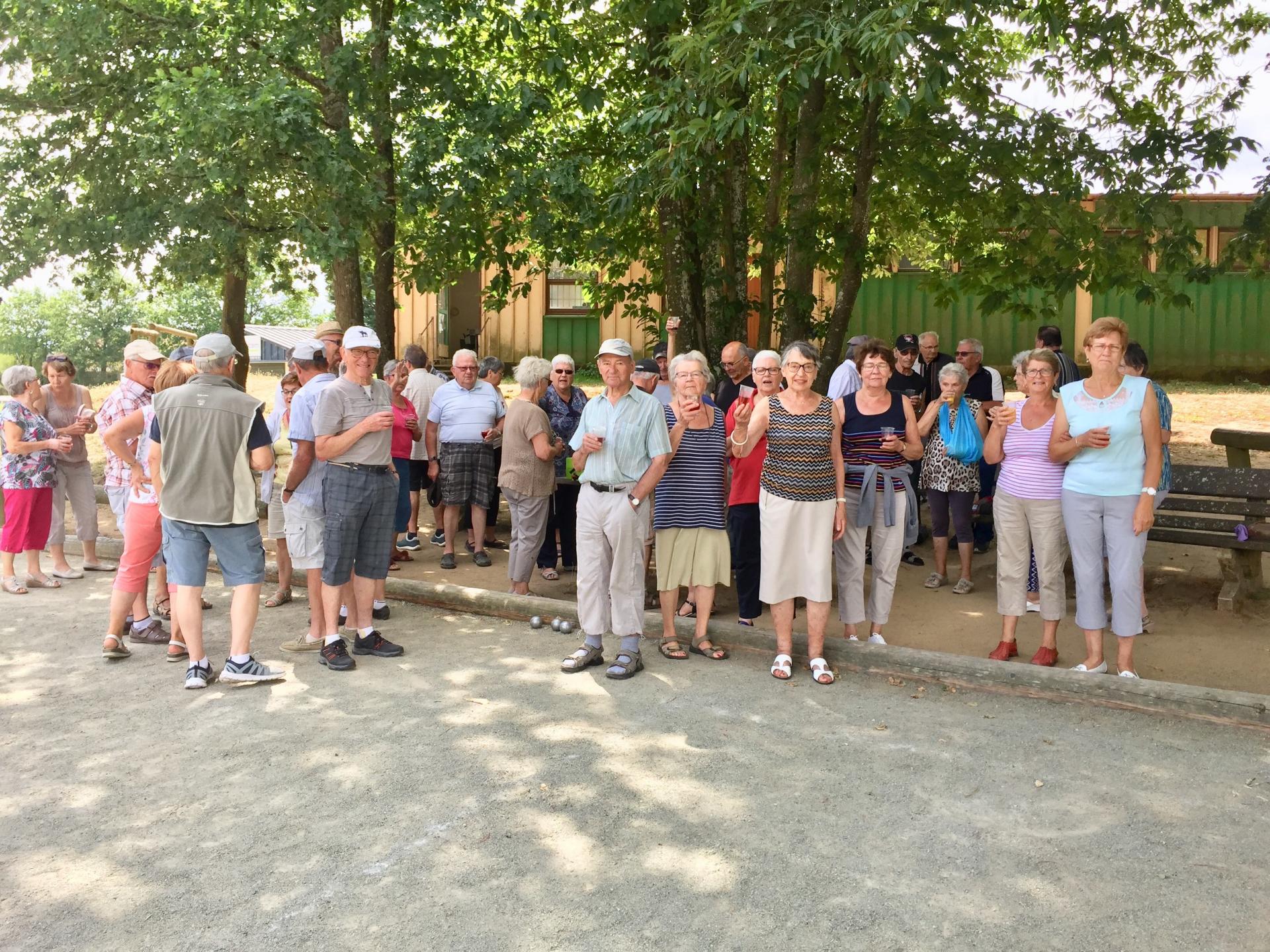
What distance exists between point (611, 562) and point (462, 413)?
122 inches

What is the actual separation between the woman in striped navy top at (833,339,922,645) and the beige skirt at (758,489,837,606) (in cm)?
27

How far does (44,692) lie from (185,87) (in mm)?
5105

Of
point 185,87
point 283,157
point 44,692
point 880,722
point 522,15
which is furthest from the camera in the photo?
point 522,15

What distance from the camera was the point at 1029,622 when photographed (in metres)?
7.17

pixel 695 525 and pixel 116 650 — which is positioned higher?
pixel 695 525

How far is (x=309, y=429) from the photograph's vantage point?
6.38 metres

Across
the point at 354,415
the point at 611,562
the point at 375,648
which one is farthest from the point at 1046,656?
the point at 354,415

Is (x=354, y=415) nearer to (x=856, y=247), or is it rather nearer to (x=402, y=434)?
(x=402, y=434)

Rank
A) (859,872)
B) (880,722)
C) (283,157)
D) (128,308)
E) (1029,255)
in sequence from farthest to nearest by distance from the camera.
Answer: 1. (128,308)
2. (1029,255)
3. (283,157)
4. (880,722)
5. (859,872)

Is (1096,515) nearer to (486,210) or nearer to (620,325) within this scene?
(486,210)

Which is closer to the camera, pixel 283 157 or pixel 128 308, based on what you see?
pixel 283 157

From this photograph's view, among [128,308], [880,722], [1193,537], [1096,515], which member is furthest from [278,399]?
[128,308]

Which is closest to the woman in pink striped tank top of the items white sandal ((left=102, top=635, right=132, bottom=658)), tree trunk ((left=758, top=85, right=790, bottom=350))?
tree trunk ((left=758, top=85, right=790, bottom=350))

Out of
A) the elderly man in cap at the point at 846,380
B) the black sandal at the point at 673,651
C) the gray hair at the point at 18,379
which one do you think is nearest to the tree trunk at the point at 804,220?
the elderly man in cap at the point at 846,380
